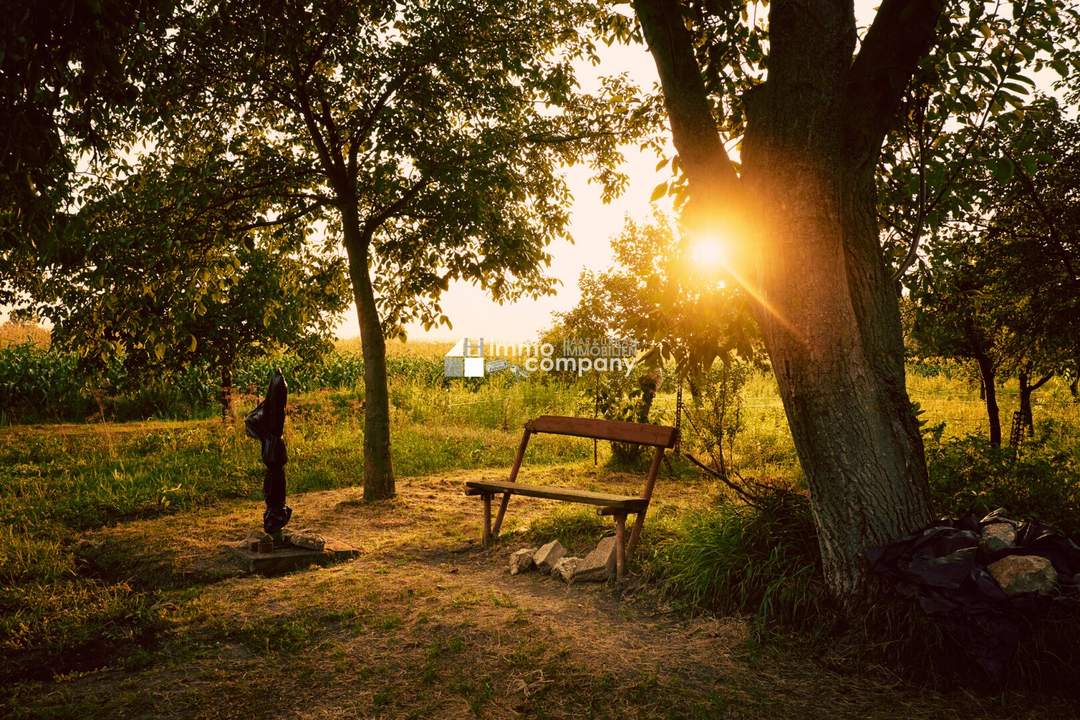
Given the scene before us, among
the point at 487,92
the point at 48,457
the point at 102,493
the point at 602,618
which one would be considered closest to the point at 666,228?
the point at 487,92

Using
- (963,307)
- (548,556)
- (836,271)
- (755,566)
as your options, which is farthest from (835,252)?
(963,307)

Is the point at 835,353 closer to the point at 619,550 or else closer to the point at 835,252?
the point at 835,252

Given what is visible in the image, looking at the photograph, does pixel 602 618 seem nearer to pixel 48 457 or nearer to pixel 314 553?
pixel 314 553

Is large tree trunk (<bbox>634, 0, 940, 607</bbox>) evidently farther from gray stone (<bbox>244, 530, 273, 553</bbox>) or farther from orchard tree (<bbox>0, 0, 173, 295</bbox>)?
gray stone (<bbox>244, 530, 273, 553</bbox>)

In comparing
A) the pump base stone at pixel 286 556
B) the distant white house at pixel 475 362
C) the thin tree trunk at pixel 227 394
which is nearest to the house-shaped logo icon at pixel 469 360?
the distant white house at pixel 475 362

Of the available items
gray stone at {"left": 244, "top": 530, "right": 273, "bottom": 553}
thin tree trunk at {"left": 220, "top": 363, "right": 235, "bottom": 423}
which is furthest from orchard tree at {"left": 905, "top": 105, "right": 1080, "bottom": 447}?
thin tree trunk at {"left": 220, "top": 363, "right": 235, "bottom": 423}

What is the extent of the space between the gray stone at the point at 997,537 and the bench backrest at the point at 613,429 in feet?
7.64

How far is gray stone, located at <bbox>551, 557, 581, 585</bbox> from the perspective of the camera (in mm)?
5898

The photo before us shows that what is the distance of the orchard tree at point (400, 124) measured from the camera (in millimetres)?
8281

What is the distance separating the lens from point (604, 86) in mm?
9578

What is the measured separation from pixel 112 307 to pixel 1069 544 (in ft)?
30.6

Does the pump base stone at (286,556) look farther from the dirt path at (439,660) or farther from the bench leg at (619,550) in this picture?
the bench leg at (619,550)

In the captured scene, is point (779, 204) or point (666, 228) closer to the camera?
point (779, 204)

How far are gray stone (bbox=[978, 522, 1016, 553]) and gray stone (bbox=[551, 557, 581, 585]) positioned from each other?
3082 mm
